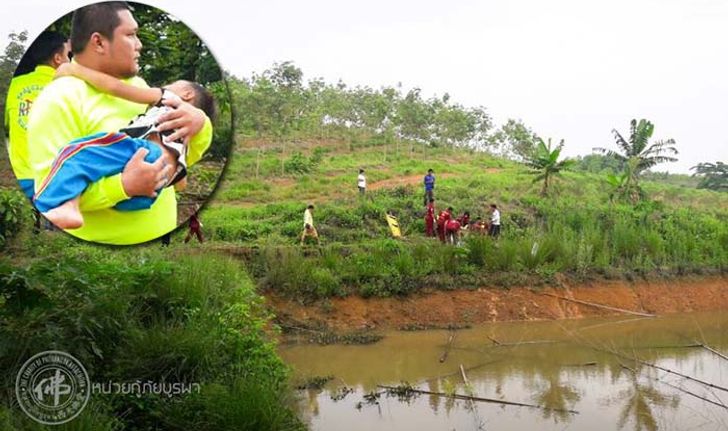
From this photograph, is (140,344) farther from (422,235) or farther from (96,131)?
(422,235)

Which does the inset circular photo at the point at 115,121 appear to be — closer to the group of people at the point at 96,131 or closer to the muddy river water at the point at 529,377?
the group of people at the point at 96,131

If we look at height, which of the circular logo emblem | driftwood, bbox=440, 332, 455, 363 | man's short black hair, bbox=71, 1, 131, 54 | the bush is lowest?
driftwood, bbox=440, 332, 455, 363

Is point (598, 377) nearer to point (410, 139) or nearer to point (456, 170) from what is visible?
point (456, 170)

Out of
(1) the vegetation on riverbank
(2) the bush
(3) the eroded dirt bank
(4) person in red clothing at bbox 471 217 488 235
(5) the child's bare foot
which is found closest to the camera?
(5) the child's bare foot

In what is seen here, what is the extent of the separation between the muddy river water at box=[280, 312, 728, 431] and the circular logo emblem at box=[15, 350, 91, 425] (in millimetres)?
3627

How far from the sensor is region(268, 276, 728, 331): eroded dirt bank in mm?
12891

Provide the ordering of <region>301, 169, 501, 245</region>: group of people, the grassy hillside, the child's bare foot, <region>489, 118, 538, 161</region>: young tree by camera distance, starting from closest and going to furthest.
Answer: the child's bare foot, the grassy hillside, <region>301, 169, 501, 245</region>: group of people, <region>489, 118, 538, 161</region>: young tree

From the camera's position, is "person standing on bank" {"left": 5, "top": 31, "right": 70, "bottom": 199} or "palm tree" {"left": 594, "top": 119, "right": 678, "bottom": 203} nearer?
"person standing on bank" {"left": 5, "top": 31, "right": 70, "bottom": 199}

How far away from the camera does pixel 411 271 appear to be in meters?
13.5

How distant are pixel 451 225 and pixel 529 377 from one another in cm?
563

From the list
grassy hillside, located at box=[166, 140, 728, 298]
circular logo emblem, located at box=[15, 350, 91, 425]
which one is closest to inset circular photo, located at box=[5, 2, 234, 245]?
circular logo emblem, located at box=[15, 350, 91, 425]

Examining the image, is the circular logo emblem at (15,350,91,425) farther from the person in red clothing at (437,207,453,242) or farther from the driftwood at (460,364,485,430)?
the person in red clothing at (437,207,453,242)

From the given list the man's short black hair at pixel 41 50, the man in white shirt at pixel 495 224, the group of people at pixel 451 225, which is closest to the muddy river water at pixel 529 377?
the group of people at pixel 451 225

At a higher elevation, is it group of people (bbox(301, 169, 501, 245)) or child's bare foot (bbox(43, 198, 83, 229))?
child's bare foot (bbox(43, 198, 83, 229))
